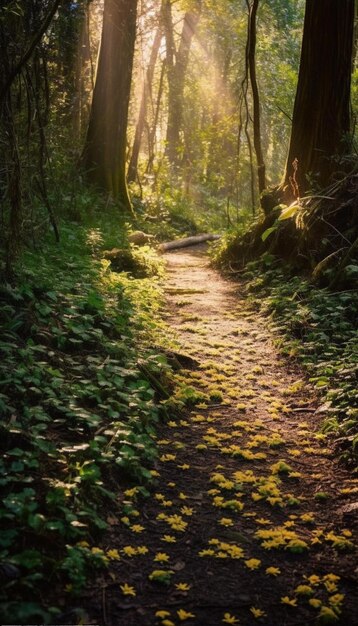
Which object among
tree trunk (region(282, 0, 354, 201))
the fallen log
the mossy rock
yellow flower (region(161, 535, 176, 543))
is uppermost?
tree trunk (region(282, 0, 354, 201))

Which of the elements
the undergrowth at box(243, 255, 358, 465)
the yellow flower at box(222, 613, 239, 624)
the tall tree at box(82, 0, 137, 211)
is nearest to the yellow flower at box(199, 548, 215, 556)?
the yellow flower at box(222, 613, 239, 624)

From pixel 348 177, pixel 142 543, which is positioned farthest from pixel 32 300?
pixel 348 177

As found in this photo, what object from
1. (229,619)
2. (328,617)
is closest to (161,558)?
(229,619)

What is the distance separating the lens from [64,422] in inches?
142

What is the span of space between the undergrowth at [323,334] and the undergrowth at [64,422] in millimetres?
1445

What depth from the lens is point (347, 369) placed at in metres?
4.88

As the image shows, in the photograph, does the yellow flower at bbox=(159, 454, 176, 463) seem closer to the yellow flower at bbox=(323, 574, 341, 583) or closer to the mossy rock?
the yellow flower at bbox=(323, 574, 341, 583)

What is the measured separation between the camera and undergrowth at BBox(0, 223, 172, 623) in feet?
8.13

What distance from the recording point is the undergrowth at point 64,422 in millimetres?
2477

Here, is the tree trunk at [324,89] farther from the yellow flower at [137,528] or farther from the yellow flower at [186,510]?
the yellow flower at [137,528]

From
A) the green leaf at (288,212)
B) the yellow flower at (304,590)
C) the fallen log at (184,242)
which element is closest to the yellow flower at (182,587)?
the yellow flower at (304,590)

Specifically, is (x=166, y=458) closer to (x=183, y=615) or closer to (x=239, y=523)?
(x=239, y=523)

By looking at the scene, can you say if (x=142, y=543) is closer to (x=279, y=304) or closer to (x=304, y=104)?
(x=279, y=304)

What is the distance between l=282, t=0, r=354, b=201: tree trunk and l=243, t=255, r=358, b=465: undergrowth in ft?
5.69
